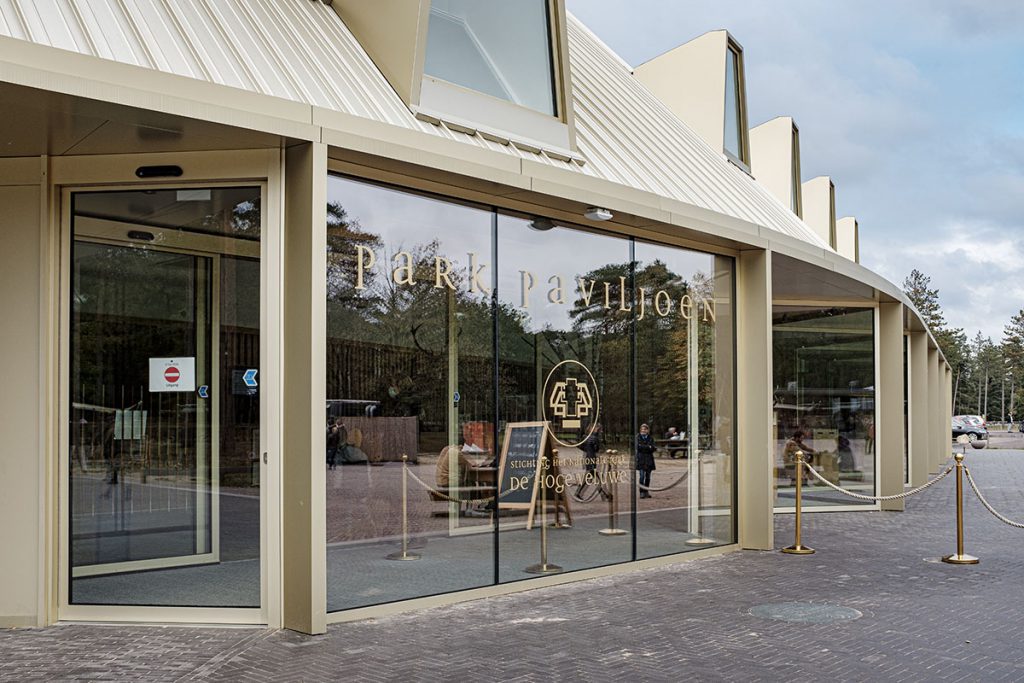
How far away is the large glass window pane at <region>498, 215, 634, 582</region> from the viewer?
30.5 feet

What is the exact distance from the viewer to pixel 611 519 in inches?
400

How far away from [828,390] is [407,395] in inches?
424

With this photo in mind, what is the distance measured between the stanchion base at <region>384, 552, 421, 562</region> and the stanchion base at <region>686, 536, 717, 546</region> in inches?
161

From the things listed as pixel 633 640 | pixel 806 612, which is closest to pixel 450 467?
pixel 633 640

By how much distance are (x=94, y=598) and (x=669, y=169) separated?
813 cm

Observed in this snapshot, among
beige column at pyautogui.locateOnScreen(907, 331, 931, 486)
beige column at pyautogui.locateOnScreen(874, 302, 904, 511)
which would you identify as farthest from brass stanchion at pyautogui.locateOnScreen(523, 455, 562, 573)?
beige column at pyautogui.locateOnScreen(907, 331, 931, 486)

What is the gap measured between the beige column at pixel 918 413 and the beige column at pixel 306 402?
1685 centimetres

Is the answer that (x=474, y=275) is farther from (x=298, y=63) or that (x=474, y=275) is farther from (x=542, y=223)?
(x=298, y=63)

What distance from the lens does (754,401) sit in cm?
1188

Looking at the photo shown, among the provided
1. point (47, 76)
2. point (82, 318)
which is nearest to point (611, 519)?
point (82, 318)

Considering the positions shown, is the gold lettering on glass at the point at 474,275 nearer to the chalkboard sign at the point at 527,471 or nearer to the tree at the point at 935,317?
the chalkboard sign at the point at 527,471

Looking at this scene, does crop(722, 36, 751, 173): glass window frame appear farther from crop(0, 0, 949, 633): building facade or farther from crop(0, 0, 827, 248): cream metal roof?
crop(0, 0, 949, 633): building facade

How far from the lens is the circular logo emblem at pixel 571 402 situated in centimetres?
962

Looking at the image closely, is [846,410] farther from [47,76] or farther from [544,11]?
[47,76]
